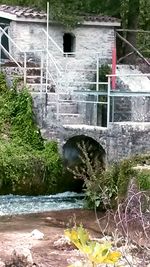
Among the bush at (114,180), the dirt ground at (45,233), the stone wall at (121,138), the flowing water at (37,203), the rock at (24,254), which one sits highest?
the stone wall at (121,138)

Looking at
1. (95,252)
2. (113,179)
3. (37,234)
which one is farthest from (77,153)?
(95,252)

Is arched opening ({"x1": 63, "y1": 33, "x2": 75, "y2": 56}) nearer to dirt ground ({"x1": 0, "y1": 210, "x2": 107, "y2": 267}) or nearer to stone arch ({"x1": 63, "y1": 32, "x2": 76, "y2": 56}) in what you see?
stone arch ({"x1": 63, "y1": 32, "x2": 76, "y2": 56})

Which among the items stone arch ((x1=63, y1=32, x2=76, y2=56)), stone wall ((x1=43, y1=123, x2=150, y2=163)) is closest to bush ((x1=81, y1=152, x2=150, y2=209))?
stone wall ((x1=43, y1=123, x2=150, y2=163))

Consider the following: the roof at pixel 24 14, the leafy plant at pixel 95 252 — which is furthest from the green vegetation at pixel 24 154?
the leafy plant at pixel 95 252

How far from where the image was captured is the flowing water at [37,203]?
58.3 feet

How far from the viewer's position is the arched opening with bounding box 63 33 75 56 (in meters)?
24.9

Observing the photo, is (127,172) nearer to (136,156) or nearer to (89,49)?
(136,156)

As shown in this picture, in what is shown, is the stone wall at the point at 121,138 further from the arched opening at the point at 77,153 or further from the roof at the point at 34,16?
the roof at the point at 34,16

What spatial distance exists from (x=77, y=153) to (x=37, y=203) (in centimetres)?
246

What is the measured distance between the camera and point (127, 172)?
55.2 ft

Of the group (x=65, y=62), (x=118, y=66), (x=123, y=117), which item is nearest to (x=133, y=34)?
(x=118, y=66)

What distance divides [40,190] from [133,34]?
31.4 feet

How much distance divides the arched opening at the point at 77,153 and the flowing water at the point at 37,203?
0.49 m

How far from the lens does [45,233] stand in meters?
15.2
